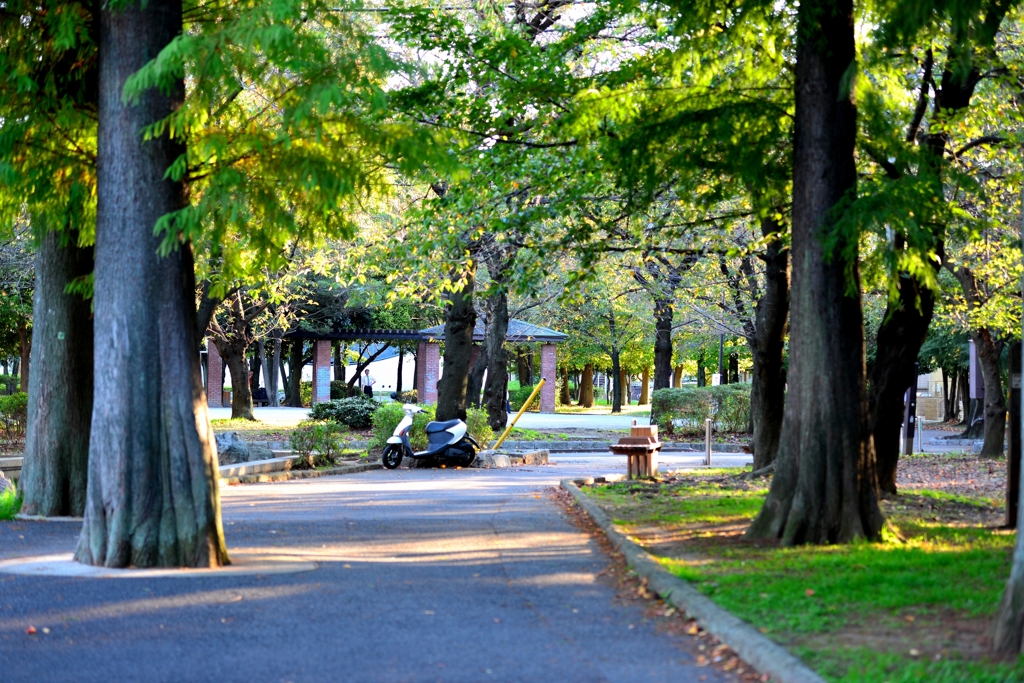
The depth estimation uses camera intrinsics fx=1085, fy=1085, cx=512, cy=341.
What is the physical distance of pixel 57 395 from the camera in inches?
501

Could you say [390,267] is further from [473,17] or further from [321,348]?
[321,348]

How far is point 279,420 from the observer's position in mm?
40062

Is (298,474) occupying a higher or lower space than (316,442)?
lower

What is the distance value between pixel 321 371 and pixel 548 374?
430 inches

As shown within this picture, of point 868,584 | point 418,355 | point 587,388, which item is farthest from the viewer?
point 587,388

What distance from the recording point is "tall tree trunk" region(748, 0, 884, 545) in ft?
33.3

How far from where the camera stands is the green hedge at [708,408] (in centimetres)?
3538

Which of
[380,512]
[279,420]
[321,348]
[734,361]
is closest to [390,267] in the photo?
[380,512]

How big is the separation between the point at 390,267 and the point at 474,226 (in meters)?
3.19

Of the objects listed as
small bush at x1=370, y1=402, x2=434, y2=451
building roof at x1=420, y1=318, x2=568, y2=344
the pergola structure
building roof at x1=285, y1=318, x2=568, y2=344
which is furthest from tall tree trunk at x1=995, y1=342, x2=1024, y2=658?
the pergola structure

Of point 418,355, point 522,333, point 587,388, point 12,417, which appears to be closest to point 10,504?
point 12,417

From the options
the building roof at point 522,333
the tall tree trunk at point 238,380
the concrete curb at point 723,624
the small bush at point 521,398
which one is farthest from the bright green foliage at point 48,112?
the small bush at point 521,398

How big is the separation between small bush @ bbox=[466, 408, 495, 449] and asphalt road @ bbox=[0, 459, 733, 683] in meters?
14.3

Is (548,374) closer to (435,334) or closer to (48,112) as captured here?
(435,334)
